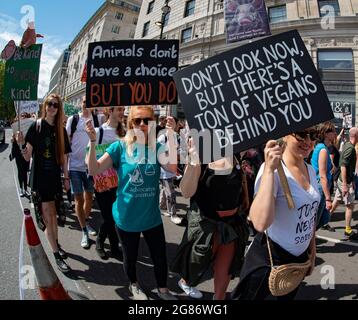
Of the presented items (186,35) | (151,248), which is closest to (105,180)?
(151,248)

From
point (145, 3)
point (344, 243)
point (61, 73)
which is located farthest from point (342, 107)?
point (61, 73)

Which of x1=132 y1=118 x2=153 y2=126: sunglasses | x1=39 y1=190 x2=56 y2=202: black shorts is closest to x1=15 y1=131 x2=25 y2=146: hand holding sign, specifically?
x1=39 y1=190 x2=56 y2=202: black shorts

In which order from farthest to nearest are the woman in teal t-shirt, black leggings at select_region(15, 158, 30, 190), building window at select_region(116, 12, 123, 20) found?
1. building window at select_region(116, 12, 123, 20)
2. black leggings at select_region(15, 158, 30, 190)
3. the woman in teal t-shirt

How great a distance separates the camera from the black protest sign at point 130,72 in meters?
3.52

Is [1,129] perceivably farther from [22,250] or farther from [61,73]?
[61,73]

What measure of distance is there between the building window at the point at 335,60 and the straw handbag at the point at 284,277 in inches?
775

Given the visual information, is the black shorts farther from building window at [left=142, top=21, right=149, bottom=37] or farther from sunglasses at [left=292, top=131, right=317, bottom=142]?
building window at [left=142, top=21, right=149, bottom=37]

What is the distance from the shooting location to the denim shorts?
15.5 ft

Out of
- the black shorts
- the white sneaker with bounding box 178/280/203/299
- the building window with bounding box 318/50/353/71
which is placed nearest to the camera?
the white sneaker with bounding box 178/280/203/299

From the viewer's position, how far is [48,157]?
393cm

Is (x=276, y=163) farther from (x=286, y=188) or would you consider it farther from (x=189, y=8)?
(x=189, y=8)

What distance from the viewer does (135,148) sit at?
302cm

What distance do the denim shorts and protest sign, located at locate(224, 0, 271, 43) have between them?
6.37m
